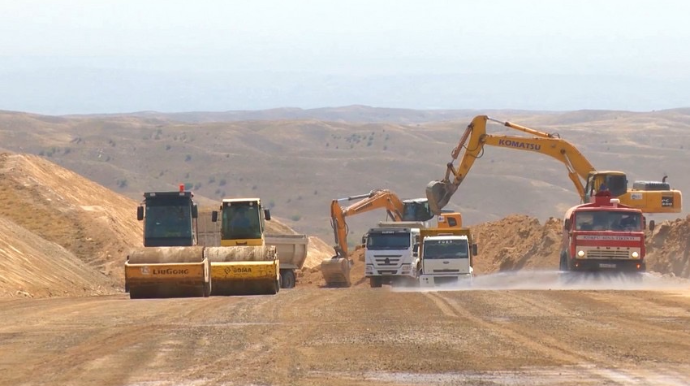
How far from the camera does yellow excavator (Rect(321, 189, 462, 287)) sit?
5659cm

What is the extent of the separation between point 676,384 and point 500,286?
3067 centimetres

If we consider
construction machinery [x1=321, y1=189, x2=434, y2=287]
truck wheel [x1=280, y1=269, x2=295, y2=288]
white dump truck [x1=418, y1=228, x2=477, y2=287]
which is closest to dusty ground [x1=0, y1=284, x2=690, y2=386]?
white dump truck [x1=418, y1=228, x2=477, y2=287]

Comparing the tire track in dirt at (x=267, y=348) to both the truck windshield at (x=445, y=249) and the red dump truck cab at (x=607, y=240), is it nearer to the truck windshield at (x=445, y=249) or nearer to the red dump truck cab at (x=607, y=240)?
the red dump truck cab at (x=607, y=240)

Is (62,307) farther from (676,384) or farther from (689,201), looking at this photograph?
(689,201)

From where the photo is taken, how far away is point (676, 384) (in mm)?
17062

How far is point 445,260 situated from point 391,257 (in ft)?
14.6

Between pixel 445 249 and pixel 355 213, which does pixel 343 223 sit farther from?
pixel 445 249

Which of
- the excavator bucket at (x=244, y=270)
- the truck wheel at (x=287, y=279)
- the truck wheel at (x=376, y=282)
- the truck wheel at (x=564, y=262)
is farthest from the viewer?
the truck wheel at (x=376, y=282)

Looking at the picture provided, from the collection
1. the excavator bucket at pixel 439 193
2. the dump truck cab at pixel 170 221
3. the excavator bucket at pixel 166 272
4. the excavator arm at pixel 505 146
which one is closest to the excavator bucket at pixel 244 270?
the excavator bucket at pixel 166 272

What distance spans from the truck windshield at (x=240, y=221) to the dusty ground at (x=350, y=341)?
6.96 m

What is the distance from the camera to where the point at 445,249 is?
47750mm

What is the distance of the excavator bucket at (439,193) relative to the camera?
5766cm

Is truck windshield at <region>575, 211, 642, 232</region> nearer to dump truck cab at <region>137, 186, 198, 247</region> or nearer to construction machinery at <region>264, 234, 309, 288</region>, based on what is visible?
construction machinery at <region>264, 234, 309, 288</region>

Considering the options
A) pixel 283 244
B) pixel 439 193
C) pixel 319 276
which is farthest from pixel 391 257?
pixel 319 276
